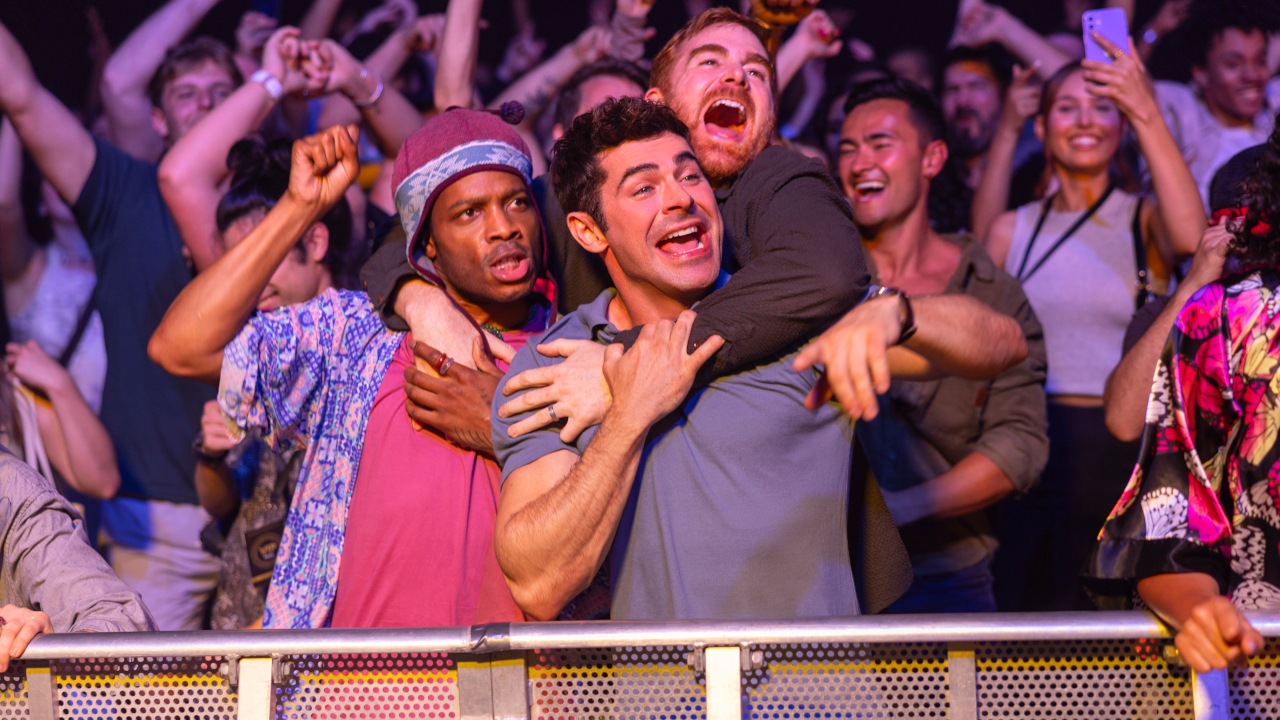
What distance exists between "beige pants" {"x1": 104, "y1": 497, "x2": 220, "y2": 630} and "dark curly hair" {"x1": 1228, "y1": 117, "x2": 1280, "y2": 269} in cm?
330

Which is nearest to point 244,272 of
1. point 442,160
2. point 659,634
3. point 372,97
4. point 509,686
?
point 442,160

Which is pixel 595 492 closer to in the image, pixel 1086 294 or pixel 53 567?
pixel 53 567

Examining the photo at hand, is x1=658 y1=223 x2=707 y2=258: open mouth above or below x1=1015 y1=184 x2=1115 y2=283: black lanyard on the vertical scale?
below

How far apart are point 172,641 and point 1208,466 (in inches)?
62.6

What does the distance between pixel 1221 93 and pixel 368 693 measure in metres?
4.23

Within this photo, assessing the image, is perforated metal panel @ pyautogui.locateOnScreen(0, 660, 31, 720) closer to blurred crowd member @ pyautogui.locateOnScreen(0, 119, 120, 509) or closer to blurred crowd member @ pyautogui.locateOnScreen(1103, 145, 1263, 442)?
blurred crowd member @ pyautogui.locateOnScreen(1103, 145, 1263, 442)

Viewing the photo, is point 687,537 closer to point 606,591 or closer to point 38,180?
point 606,591

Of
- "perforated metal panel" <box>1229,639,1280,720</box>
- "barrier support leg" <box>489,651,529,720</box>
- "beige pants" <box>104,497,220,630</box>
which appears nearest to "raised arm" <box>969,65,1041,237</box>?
"perforated metal panel" <box>1229,639,1280,720</box>

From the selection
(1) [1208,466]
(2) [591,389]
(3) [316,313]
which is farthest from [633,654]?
(3) [316,313]

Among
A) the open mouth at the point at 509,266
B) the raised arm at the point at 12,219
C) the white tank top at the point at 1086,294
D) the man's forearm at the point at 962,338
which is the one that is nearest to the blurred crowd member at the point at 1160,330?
the man's forearm at the point at 962,338

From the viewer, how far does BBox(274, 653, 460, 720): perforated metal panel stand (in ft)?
4.83

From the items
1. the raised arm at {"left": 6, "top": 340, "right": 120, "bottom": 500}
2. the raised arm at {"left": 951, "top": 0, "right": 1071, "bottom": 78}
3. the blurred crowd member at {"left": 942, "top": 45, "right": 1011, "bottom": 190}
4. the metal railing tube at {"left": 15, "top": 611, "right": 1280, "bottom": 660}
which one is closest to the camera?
the metal railing tube at {"left": 15, "top": 611, "right": 1280, "bottom": 660}

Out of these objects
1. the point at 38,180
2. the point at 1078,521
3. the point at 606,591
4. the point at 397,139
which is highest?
the point at 38,180

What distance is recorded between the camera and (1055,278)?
348cm
